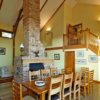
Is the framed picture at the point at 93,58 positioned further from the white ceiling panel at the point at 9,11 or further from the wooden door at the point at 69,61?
the white ceiling panel at the point at 9,11

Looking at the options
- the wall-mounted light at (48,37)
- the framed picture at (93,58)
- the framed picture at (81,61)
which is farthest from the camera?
the wall-mounted light at (48,37)

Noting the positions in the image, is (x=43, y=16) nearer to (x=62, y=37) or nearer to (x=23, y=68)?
(x=62, y=37)

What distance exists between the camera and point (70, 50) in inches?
335

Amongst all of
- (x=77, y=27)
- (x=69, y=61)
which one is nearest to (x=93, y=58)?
(x=69, y=61)

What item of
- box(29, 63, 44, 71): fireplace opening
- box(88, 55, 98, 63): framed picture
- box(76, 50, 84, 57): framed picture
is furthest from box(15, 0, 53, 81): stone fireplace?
box(88, 55, 98, 63): framed picture

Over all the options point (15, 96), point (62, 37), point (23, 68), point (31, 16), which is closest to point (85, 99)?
point (15, 96)

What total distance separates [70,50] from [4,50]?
4.39m

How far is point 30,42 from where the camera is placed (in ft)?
20.8

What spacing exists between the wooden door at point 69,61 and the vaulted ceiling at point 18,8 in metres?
3.29

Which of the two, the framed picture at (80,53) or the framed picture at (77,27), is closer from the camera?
the framed picture at (80,53)

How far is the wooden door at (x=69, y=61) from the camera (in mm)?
8555

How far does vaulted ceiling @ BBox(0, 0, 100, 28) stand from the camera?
7566 mm

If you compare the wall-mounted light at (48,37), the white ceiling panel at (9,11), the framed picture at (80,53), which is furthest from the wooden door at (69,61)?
the white ceiling panel at (9,11)

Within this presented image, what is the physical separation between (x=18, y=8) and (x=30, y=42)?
3.06 metres
